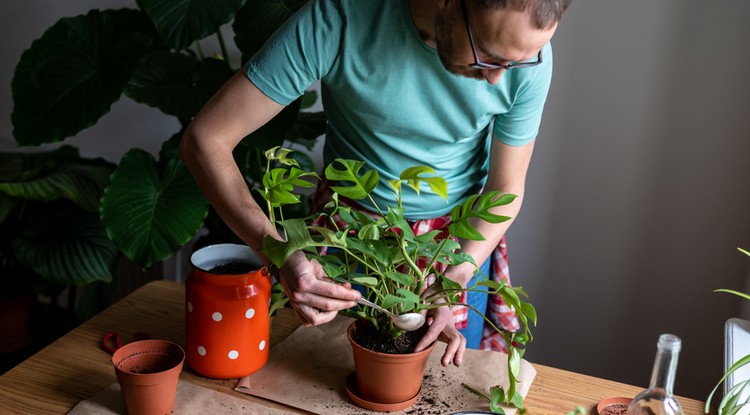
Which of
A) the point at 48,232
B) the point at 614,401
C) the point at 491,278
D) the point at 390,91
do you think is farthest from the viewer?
the point at 48,232

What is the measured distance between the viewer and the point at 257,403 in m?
1.11

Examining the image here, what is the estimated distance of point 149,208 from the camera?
1.76 m

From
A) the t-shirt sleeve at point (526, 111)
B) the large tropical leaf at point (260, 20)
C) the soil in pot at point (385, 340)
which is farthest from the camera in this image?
the large tropical leaf at point (260, 20)

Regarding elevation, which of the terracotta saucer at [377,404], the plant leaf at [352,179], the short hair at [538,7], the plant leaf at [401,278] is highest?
the short hair at [538,7]

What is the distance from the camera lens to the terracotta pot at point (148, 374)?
1.03m

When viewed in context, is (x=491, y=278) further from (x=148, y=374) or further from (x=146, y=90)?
(x=146, y=90)

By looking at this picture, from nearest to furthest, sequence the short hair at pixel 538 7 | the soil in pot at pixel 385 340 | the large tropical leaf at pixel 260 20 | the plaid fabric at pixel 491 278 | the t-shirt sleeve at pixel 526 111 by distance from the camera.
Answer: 1. the short hair at pixel 538 7
2. the soil in pot at pixel 385 340
3. the t-shirt sleeve at pixel 526 111
4. the plaid fabric at pixel 491 278
5. the large tropical leaf at pixel 260 20

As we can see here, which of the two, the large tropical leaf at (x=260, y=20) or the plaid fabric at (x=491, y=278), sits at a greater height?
the large tropical leaf at (x=260, y=20)

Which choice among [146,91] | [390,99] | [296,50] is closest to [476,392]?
[390,99]

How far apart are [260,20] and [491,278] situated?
2.77 ft

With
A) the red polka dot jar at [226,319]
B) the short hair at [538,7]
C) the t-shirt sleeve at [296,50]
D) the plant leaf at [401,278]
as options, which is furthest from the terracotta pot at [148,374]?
the short hair at [538,7]

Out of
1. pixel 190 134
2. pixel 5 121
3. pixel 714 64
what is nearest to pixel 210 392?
pixel 190 134

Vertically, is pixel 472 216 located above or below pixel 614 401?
above

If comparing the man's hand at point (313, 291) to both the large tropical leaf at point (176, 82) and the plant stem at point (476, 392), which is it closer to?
the plant stem at point (476, 392)
